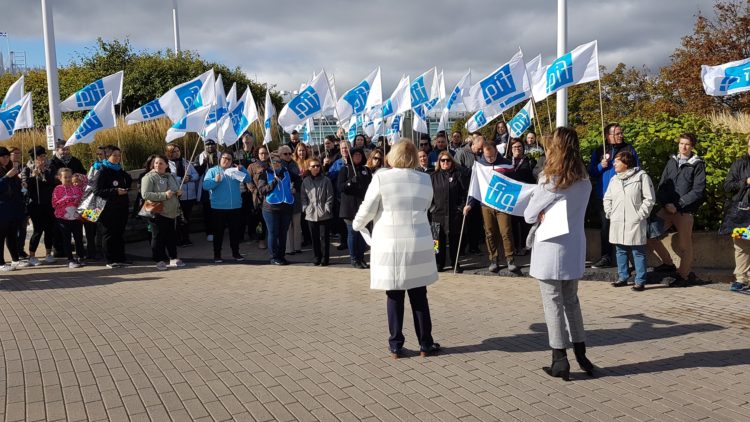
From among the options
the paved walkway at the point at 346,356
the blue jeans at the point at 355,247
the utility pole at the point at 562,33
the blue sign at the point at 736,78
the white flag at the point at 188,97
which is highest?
the utility pole at the point at 562,33

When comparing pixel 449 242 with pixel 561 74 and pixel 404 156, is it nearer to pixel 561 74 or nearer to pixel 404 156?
pixel 561 74

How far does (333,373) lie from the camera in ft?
17.7

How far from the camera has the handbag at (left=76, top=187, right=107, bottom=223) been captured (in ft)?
35.8

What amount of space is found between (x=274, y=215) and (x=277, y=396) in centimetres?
624

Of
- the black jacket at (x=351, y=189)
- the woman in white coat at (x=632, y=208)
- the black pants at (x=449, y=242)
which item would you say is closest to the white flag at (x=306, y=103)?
the black jacket at (x=351, y=189)

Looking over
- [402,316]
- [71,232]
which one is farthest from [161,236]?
[402,316]

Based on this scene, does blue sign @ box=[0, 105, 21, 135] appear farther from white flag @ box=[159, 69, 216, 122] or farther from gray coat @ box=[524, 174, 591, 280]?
A: gray coat @ box=[524, 174, 591, 280]

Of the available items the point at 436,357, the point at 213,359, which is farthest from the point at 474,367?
the point at 213,359

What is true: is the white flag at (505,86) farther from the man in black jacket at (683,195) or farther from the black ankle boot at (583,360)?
the black ankle boot at (583,360)

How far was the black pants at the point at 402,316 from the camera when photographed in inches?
227

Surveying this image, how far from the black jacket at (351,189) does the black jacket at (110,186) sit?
148 inches

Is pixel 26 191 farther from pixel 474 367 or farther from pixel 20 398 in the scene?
pixel 474 367

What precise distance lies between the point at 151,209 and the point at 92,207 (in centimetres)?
113

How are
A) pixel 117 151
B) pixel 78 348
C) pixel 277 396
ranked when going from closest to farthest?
pixel 277 396 < pixel 78 348 < pixel 117 151
